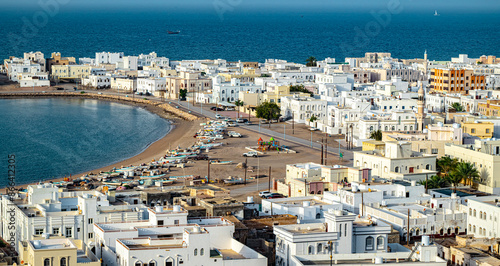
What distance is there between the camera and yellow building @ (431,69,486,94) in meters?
91.7

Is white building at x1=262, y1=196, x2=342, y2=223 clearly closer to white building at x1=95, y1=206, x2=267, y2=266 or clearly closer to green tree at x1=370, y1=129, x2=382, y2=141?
white building at x1=95, y1=206, x2=267, y2=266

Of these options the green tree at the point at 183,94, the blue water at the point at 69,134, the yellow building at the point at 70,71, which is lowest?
the blue water at the point at 69,134

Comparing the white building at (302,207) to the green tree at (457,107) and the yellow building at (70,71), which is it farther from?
the yellow building at (70,71)

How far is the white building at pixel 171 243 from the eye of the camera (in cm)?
3106

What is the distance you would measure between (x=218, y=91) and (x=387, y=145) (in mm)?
47021

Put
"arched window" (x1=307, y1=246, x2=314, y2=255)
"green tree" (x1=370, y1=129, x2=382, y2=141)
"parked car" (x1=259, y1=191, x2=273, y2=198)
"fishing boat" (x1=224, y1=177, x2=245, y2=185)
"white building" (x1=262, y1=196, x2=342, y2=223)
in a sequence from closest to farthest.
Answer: "arched window" (x1=307, y1=246, x2=314, y2=255), "white building" (x1=262, y1=196, x2=342, y2=223), "parked car" (x1=259, y1=191, x2=273, y2=198), "fishing boat" (x1=224, y1=177, x2=245, y2=185), "green tree" (x1=370, y1=129, x2=382, y2=141)

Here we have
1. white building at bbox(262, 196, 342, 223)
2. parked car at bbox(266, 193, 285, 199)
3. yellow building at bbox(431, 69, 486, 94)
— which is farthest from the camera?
yellow building at bbox(431, 69, 486, 94)

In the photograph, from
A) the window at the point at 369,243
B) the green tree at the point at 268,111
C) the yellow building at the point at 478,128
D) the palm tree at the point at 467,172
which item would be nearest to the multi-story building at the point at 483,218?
the window at the point at 369,243

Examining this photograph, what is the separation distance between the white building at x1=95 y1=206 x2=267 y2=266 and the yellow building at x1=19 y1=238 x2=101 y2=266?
118 cm

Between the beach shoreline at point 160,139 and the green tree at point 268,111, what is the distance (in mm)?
5653

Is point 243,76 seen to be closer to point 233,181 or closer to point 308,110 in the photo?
point 308,110

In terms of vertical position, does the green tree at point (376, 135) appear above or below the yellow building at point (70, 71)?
below

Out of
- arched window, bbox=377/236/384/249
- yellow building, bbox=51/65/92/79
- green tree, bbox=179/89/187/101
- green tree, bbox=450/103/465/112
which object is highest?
yellow building, bbox=51/65/92/79

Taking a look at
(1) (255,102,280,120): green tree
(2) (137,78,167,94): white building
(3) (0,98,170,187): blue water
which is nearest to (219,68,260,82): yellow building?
(2) (137,78,167,94): white building
